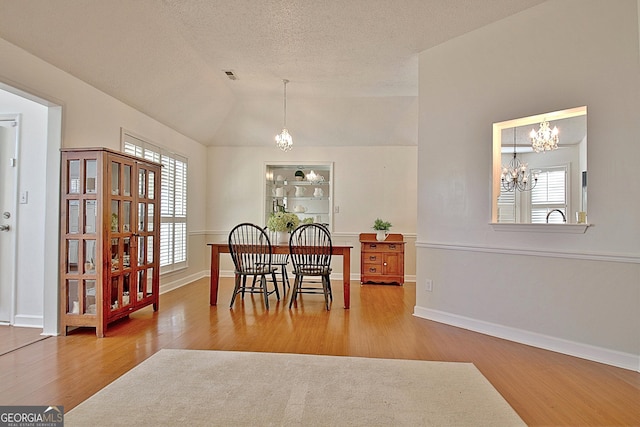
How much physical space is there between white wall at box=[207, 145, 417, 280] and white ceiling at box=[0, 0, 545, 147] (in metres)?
0.83

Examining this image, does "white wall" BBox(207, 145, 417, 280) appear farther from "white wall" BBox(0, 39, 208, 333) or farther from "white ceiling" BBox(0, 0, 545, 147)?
"white wall" BBox(0, 39, 208, 333)

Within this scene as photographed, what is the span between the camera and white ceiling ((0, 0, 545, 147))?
325 cm

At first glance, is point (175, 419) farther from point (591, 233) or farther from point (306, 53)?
point (306, 53)

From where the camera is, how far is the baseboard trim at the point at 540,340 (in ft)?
9.33

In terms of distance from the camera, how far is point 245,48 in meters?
4.29

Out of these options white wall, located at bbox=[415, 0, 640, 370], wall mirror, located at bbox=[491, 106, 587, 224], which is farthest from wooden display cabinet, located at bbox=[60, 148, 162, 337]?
wall mirror, located at bbox=[491, 106, 587, 224]

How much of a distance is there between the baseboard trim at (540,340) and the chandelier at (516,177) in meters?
2.76

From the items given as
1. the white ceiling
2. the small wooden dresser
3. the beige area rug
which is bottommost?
the beige area rug

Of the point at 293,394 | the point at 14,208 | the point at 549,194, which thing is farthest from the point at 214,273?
the point at 549,194

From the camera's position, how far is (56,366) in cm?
269

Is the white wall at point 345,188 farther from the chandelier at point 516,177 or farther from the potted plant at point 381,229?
the chandelier at point 516,177

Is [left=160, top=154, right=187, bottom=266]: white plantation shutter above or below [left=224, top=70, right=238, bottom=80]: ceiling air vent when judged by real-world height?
below

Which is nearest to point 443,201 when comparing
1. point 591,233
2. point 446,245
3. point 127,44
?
point 446,245

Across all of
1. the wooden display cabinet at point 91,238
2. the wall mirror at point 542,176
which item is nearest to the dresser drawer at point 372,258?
the wall mirror at point 542,176
